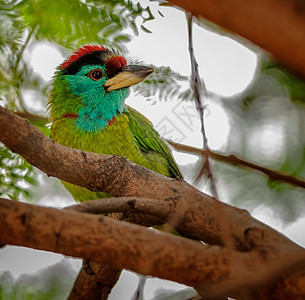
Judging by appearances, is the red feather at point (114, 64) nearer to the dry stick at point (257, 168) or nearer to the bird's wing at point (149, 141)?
the bird's wing at point (149, 141)

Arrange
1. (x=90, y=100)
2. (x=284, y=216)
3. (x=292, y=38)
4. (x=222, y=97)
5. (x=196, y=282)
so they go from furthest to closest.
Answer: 1. (x=90, y=100)
2. (x=222, y=97)
3. (x=284, y=216)
4. (x=196, y=282)
5. (x=292, y=38)

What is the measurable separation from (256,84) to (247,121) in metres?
0.19

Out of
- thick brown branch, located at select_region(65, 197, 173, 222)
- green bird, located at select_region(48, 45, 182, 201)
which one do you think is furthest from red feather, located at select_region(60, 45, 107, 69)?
thick brown branch, located at select_region(65, 197, 173, 222)

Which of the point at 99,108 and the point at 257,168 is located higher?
the point at 99,108

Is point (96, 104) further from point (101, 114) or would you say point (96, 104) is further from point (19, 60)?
point (19, 60)

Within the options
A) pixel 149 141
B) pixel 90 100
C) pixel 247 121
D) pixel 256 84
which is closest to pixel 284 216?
pixel 247 121

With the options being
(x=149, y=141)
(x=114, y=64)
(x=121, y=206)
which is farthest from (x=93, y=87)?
(x=121, y=206)

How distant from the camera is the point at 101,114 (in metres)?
3.41

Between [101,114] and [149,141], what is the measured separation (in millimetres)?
385

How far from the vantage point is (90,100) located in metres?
3.49

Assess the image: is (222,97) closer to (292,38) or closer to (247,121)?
(247,121)

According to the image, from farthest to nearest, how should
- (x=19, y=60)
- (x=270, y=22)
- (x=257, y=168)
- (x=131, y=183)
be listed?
(x=19, y=60) → (x=257, y=168) → (x=131, y=183) → (x=270, y=22)

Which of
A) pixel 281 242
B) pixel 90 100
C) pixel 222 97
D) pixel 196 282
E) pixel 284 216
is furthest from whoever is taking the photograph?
pixel 90 100

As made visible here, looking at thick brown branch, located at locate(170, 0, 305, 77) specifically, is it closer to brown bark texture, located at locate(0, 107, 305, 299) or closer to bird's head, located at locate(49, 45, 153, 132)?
brown bark texture, located at locate(0, 107, 305, 299)
